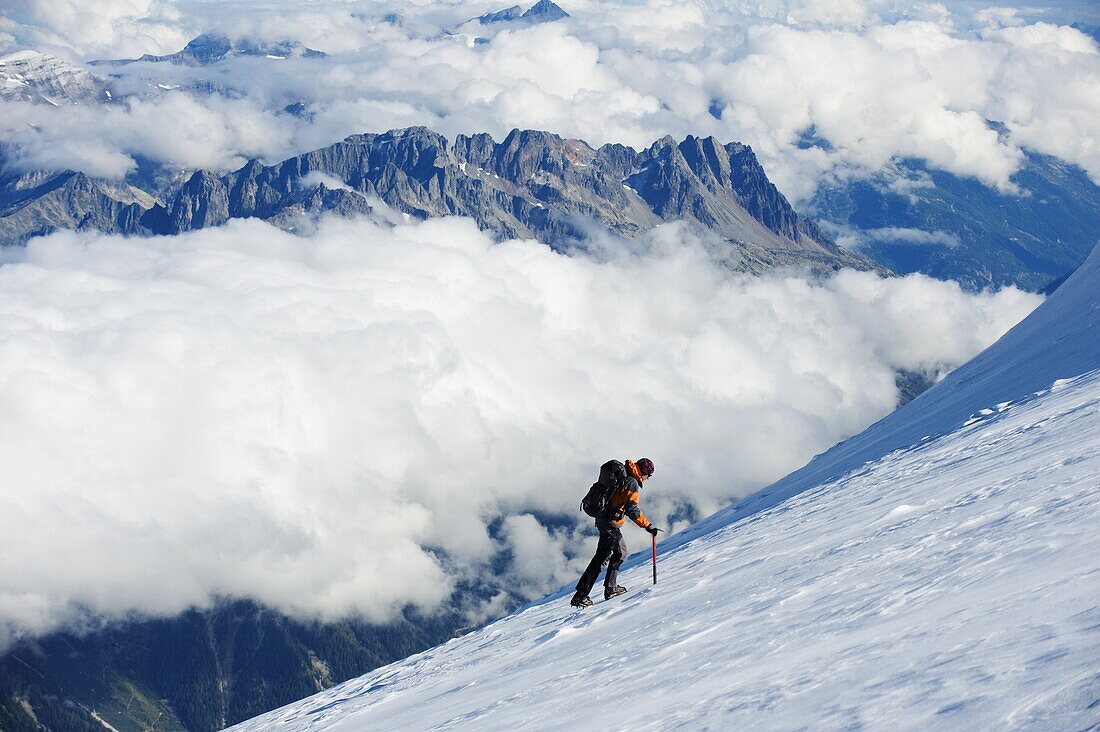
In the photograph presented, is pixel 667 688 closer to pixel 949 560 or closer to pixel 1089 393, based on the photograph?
pixel 949 560

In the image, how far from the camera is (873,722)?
9.33 m

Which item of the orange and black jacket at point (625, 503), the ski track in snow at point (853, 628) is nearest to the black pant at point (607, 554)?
the orange and black jacket at point (625, 503)

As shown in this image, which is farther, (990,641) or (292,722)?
(292,722)

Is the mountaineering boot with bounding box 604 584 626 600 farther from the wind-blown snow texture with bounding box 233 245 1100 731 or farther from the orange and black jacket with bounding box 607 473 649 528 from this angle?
the orange and black jacket with bounding box 607 473 649 528

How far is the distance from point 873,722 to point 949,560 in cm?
723

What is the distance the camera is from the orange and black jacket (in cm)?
2230

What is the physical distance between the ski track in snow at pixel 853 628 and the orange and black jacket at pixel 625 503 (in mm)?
2172

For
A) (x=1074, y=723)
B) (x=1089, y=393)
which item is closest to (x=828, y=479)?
(x=1089, y=393)

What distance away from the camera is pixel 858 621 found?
14.0m

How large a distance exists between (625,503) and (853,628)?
9104 millimetres

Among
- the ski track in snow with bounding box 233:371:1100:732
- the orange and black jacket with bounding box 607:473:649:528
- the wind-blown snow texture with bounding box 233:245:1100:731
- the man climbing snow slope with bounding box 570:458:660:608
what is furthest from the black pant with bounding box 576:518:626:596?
the ski track in snow with bounding box 233:371:1100:732

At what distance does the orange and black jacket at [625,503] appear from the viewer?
22.3 meters

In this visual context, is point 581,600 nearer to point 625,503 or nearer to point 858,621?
point 625,503

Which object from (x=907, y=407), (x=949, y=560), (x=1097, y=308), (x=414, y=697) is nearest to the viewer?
(x=949, y=560)
